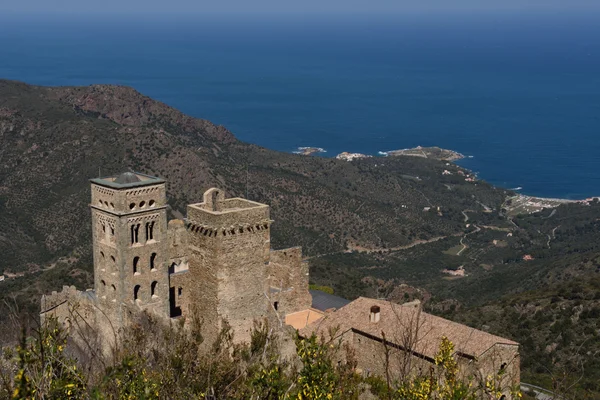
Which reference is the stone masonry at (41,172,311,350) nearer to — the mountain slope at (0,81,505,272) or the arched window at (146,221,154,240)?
the arched window at (146,221,154,240)

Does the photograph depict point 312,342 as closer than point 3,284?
Yes

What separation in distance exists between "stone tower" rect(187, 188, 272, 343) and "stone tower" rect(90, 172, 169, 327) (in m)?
4.36

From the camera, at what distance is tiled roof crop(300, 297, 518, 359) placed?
909 inches

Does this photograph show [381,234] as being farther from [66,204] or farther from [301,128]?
[301,128]

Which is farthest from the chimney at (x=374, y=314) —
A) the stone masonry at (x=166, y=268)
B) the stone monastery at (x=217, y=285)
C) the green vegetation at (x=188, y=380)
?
the green vegetation at (x=188, y=380)

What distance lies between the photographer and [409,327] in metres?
21.4

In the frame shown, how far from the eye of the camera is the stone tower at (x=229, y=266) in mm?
23750

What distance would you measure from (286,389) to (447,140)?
532ft

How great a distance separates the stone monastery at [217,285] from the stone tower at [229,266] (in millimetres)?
31

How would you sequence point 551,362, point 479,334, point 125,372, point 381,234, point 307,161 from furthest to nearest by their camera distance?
point 307,161
point 381,234
point 551,362
point 479,334
point 125,372

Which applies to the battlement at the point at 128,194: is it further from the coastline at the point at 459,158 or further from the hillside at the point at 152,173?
the coastline at the point at 459,158

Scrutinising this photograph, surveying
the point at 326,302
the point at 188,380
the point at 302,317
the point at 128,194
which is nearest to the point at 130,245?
the point at 128,194

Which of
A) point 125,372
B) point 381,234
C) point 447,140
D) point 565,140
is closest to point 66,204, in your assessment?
point 381,234

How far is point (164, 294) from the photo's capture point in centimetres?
2933
